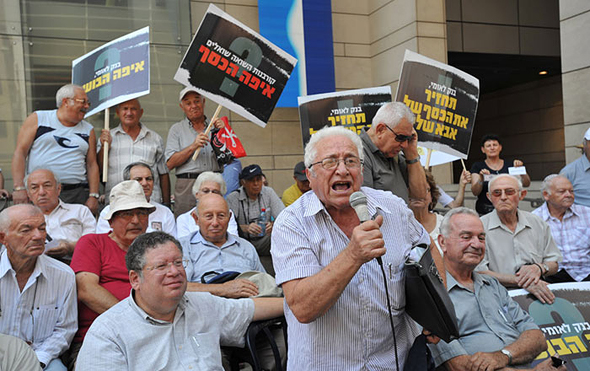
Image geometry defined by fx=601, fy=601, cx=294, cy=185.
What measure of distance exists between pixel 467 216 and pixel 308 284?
1.95m

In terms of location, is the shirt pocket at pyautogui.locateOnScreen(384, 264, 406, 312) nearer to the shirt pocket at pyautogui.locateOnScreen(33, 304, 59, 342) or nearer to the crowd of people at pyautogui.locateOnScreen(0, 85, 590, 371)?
the crowd of people at pyautogui.locateOnScreen(0, 85, 590, 371)

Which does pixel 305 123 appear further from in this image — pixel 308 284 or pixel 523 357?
pixel 308 284

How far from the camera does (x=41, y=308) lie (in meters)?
3.71

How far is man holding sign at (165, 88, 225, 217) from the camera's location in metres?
6.38

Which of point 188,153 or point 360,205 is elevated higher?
point 188,153

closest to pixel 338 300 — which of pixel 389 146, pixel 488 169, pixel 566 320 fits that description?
pixel 389 146

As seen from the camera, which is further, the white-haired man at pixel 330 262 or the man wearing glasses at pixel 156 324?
the man wearing glasses at pixel 156 324

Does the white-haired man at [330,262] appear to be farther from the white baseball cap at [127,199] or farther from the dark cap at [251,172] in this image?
the dark cap at [251,172]

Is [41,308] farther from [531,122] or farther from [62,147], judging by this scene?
[531,122]

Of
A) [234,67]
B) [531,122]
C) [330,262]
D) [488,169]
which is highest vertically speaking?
[531,122]

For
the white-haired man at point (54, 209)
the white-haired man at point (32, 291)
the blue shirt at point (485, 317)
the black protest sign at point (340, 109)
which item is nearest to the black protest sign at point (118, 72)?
the white-haired man at point (54, 209)

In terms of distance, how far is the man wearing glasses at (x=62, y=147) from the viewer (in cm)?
572

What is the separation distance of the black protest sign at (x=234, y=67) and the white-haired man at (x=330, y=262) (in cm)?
375

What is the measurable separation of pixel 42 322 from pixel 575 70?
757 cm
